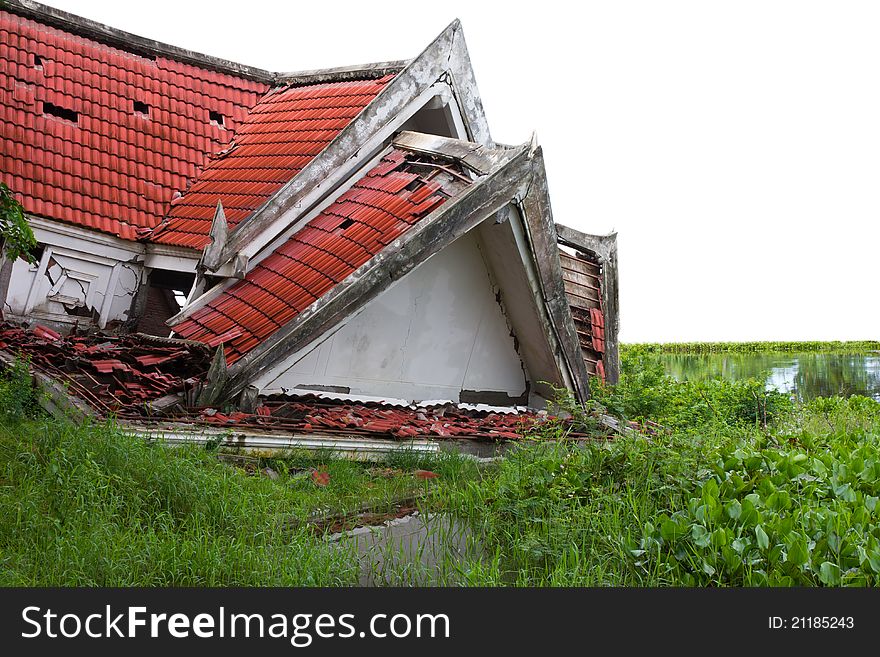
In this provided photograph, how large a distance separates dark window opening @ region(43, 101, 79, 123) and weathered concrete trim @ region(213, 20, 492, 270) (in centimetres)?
349

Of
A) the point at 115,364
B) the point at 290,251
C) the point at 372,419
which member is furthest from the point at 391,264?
the point at 115,364

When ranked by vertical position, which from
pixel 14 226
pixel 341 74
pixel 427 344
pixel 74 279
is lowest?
pixel 427 344

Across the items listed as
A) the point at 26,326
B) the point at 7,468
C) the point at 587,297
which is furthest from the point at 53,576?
the point at 587,297

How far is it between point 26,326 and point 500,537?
22.0ft

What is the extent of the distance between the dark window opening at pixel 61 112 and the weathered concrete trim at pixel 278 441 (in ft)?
20.2

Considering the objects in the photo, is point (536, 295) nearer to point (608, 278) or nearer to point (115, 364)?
point (608, 278)

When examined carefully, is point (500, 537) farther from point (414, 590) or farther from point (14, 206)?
point (14, 206)

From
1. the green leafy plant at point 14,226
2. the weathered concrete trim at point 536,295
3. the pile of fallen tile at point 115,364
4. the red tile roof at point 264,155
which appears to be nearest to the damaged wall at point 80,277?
the red tile roof at point 264,155

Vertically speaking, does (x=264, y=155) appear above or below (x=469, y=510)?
above

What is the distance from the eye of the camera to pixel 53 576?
4.56 metres

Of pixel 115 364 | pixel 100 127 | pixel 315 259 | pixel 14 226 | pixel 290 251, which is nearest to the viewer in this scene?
pixel 14 226

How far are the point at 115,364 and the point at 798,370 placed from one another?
2059cm

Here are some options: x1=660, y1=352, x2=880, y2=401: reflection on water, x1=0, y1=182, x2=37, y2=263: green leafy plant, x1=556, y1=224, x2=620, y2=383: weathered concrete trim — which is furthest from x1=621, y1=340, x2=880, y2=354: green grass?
x1=0, y1=182, x2=37, y2=263: green leafy plant

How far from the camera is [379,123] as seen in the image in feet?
33.9
